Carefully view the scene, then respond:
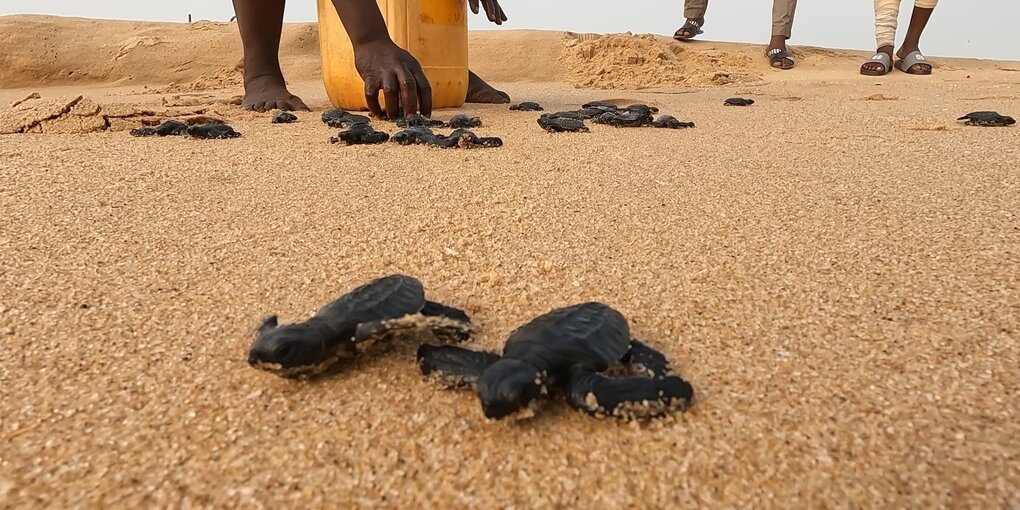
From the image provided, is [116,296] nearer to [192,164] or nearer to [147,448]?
Answer: [147,448]

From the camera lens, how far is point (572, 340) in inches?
31.2

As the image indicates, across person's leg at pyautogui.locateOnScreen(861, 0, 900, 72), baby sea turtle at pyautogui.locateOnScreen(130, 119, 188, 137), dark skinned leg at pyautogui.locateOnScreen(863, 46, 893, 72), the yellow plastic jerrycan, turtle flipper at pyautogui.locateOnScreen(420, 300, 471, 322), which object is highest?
person's leg at pyautogui.locateOnScreen(861, 0, 900, 72)

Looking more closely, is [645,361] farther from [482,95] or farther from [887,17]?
[887,17]

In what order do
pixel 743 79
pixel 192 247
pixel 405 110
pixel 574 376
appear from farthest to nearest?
1. pixel 743 79
2. pixel 405 110
3. pixel 192 247
4. pixel 574 376

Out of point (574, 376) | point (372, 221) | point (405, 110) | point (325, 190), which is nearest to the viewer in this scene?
point (574, 376)

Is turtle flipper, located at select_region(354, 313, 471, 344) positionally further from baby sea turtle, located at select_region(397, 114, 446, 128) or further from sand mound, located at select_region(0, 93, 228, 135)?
sand mound, located at select_region(0, 93, 228, 135)

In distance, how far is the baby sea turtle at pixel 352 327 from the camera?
775 mm

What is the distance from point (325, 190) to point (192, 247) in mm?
539

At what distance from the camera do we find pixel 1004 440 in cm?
69

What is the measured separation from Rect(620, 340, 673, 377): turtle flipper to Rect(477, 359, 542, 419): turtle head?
0.18 metres

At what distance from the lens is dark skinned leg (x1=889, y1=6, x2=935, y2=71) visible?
7.05 metres

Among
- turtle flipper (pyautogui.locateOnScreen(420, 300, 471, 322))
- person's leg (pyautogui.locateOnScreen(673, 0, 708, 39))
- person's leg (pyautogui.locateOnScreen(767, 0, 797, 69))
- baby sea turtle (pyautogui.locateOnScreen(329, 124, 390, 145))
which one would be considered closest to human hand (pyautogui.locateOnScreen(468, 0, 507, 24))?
baby sea turtle (pyautogui.locateOnScreen(329, 124, 390, 145))

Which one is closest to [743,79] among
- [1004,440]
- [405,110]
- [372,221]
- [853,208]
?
[405,110]

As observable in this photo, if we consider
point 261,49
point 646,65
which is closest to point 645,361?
point 261,49
